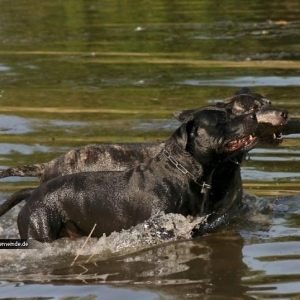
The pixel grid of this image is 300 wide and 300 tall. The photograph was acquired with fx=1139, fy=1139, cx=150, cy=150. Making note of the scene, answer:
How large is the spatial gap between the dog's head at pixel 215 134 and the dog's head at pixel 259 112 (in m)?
0.16

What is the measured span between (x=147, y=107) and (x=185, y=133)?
6.86 meters

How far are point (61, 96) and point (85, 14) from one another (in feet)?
34.7

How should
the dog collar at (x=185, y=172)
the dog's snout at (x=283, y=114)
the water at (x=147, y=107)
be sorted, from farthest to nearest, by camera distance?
the dog's snout at (x=283, y=114) → the dog collar at (x=185, y=172) → the water at (x=147, y=107)

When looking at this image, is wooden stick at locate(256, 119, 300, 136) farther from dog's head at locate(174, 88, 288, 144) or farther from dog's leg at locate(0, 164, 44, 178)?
dog's leg at locate(0, 164, 44, 178)

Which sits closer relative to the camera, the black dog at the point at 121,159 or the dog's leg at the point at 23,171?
the black dog at the point at 121,159

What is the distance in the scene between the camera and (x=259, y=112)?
11703mm

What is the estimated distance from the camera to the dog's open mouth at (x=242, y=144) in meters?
11.0

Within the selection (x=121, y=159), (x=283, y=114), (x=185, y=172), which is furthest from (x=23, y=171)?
(x=283, y=114)

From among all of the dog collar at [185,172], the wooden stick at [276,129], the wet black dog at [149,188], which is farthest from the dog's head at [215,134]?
the wooden stick at [276,129]

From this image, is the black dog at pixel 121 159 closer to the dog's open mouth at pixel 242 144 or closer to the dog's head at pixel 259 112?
the dog's head at pixel 259 112

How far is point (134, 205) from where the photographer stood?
36.4 ft

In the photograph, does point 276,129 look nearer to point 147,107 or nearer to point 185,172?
point 185,172

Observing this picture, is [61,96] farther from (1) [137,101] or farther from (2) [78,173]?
(2) [78,173]

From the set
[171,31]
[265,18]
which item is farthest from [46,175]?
[265,18]
